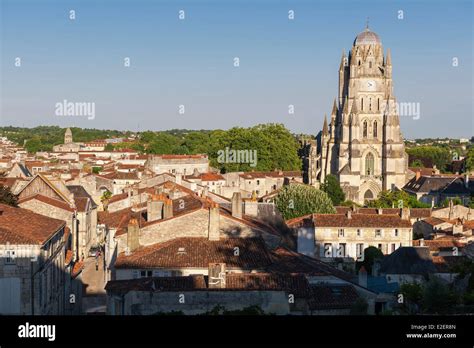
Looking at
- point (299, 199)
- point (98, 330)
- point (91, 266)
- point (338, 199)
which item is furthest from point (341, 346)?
point (338, 199)

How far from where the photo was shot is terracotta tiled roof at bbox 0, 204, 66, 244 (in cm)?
1783

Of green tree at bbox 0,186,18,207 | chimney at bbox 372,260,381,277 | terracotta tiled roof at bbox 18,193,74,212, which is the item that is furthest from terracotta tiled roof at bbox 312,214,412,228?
green tree at bbox 0,186,18,207

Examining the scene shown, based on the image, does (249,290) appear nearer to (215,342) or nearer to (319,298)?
(319,298)

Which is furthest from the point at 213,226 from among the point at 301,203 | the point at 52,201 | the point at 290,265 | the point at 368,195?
the point at 368,195

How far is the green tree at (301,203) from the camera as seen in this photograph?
1962 inches

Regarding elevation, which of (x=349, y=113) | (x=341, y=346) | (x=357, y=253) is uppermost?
(x=349, y=113)

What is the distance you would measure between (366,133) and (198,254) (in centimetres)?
6869

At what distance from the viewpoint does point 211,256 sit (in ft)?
69.0

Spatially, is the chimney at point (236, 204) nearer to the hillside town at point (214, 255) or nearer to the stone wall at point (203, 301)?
the hillside town at point (214, 255)

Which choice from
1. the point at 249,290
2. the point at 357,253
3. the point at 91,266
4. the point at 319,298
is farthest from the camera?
the point at 357,253

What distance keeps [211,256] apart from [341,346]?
16952 millimetres

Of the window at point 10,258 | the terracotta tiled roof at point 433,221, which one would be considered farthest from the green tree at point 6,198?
the terracotta tiled roof at point 433,221

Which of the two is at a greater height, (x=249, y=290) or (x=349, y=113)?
(x=349, y=113)

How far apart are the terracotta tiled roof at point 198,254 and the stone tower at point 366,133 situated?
59.9 metres
